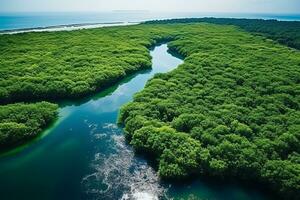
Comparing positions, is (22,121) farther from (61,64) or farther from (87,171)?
(61,64)

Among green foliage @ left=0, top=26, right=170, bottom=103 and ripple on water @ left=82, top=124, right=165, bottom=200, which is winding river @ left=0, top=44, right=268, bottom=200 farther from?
green foliage @ left=0, top=26, right=170, bottom=103

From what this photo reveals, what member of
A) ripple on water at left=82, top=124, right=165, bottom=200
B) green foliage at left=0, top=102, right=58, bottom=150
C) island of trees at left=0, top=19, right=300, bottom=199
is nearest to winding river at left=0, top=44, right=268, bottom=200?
ripple on water at left=82, top=124, right=165, bottom=200

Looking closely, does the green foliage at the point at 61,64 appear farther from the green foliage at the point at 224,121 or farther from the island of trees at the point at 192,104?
the green foliage at the point at 224,121

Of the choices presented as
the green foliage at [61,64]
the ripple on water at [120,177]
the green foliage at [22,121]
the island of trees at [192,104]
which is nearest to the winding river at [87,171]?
the ripple on water at [120,177]

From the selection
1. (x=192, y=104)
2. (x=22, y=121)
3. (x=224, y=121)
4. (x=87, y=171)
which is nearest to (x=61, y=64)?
(x=22, y=121)

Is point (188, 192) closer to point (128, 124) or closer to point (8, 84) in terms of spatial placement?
point (128, 124)
